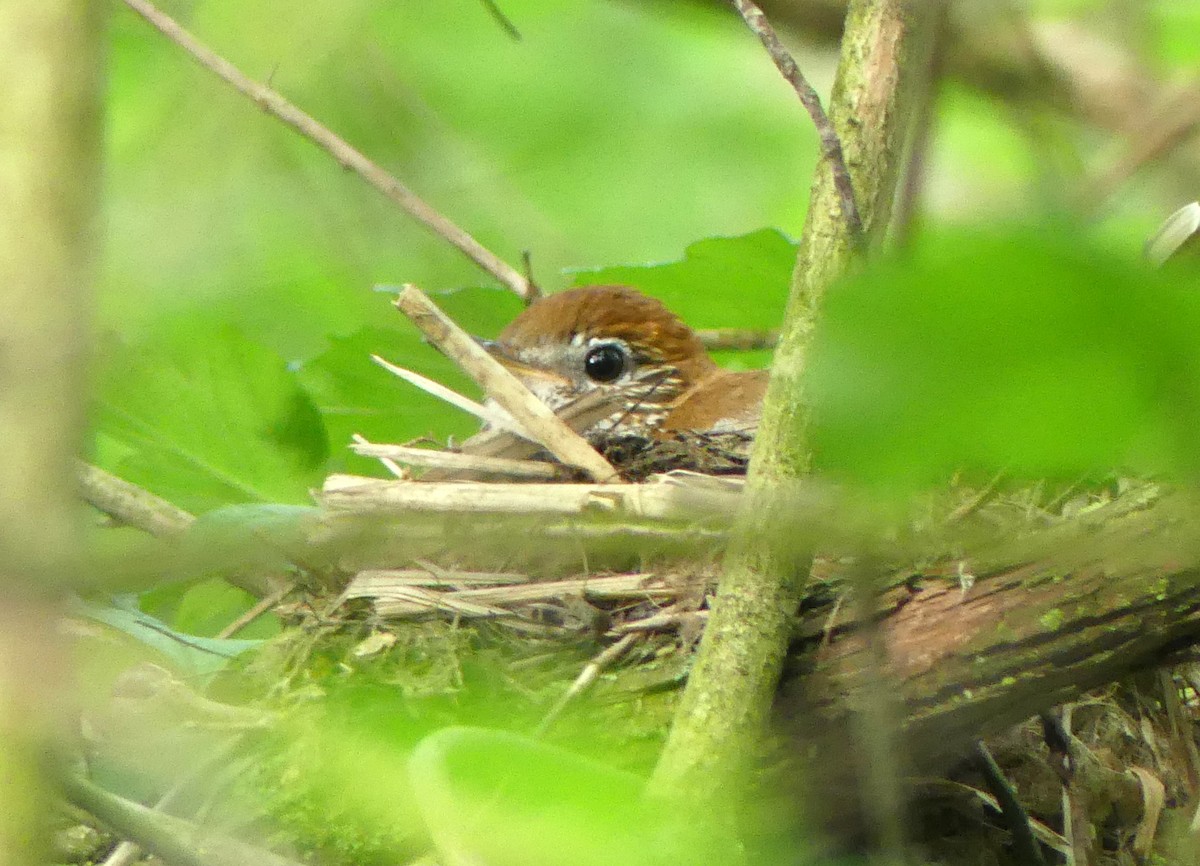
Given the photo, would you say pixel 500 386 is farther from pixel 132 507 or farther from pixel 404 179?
pixel 404 179

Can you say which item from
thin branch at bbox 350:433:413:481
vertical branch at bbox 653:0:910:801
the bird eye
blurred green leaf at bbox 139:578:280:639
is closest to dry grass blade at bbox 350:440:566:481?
thin branch at bbox 350:433:413:481

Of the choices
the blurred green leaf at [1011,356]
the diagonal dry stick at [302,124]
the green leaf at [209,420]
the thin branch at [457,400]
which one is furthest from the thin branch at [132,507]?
the blurred green leaf at [1011,356]

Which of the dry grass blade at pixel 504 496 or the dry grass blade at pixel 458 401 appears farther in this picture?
the dry grass blade at pixel 458 401

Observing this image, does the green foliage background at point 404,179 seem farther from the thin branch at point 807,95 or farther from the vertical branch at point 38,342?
the vertical branch at point 38,342

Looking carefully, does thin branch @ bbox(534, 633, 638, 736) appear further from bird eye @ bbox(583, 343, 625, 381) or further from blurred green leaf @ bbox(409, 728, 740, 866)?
bird eye @ bbox(583, 343, 625, 381)

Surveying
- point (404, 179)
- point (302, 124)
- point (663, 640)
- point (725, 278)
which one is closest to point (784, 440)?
point (663, 640)

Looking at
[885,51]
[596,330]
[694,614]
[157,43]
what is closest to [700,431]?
[596,330]

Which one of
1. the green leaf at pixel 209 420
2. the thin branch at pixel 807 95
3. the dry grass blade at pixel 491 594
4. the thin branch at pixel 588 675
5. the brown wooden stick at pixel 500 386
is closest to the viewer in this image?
the thin branch at pixel 807 95

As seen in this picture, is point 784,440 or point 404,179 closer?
point 784,440
